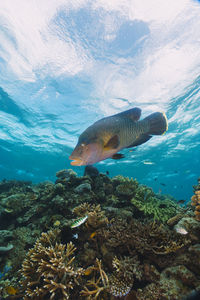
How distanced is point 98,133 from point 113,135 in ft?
0.74

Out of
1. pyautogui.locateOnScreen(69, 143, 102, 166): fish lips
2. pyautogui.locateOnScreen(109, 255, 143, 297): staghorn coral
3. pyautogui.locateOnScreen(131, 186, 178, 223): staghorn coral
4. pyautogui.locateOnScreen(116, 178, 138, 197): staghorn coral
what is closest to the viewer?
pyautogui.locateOnScreen(69, 143, 102, 166): fish lips

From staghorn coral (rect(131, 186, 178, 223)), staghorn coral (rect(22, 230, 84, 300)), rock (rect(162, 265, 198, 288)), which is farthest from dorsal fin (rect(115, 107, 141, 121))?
staghorn coral (rect(131, 186, 178, 223))

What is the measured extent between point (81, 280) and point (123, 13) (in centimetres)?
1082

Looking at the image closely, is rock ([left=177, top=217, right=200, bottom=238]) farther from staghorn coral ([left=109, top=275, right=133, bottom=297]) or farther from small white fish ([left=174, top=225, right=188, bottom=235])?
staghorn coral ([left=109, top=275, right=133, bottom=297])

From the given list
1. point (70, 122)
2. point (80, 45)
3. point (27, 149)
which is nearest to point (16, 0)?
point (80, 45)

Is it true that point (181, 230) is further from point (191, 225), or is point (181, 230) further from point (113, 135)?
point (113, 135)

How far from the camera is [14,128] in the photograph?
17.2 m

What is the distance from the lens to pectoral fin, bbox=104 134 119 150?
1.84 meters

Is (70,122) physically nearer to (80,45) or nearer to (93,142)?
(80,45)

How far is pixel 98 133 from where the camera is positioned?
1.95 meters

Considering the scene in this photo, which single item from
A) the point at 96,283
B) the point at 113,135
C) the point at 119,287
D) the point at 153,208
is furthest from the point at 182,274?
the point at 113,135

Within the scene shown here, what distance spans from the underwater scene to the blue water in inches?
2.4

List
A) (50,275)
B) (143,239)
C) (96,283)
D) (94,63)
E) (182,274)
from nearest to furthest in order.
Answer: (182,274), (50,275), (96,283), (143,239), (94,63)

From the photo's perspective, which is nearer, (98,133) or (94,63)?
(98,133)
